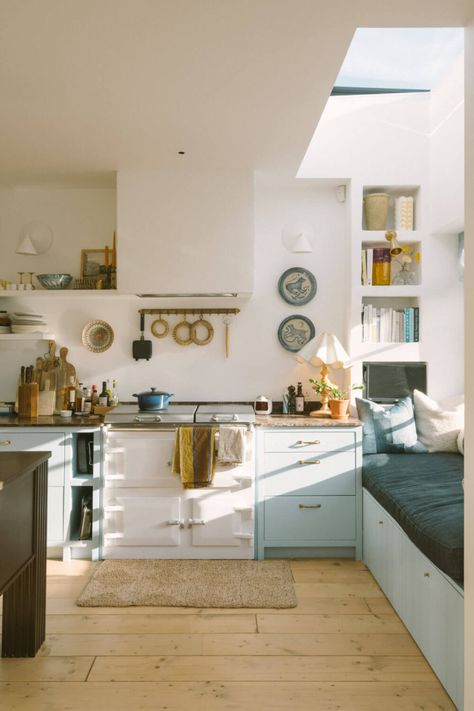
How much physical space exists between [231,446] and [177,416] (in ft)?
1.40

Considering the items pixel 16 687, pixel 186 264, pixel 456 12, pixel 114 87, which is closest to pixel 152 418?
pixel 186 264

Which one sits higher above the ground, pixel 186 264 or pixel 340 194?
pixel 340 194

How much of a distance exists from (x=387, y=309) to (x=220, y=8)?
2.65 meters

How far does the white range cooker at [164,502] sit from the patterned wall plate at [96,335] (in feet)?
2.73

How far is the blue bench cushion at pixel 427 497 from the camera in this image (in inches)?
88.7

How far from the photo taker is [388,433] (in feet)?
12.5

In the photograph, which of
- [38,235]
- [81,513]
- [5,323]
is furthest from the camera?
[38,235]

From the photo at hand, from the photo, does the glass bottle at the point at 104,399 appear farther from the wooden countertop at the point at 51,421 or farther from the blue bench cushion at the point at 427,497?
the blue bench cushion at the point at 427,497

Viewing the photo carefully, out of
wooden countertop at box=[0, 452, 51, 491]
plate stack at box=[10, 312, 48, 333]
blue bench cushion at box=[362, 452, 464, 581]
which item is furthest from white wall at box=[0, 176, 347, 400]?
wooden countertop at box=[0, 452, 51, 491]

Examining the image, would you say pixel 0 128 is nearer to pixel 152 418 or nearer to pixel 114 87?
pixel 114 87

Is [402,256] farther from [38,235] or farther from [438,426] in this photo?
[38,235]

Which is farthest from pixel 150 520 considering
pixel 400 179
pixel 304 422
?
pixel 400 179

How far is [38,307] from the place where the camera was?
434cm

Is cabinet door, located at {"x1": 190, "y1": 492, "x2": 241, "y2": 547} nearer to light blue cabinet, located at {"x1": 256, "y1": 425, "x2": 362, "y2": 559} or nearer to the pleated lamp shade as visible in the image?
light blue cabinet, located at {"x1": 256, "y1": 425, "x2": 362, "y2": 559}
